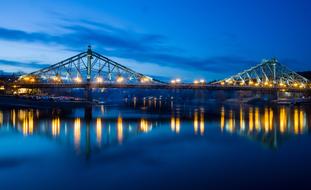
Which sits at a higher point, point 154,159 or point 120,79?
point 120,79

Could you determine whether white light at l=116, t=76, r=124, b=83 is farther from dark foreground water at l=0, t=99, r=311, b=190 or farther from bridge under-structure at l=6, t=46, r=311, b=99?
dark foreground water at l=0, t=99, r=311, b=190

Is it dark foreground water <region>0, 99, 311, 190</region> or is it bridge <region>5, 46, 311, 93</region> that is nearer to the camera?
dark foreground water <region>0, 99, 311, 190</region>

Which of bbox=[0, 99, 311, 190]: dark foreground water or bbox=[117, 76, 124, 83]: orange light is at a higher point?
bbox=[117, 76, 124, 83]: orange light

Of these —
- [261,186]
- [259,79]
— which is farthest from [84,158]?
[259,79]

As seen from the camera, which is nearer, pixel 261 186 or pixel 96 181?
pixel 261 186

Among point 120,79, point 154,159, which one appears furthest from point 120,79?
point 154,159

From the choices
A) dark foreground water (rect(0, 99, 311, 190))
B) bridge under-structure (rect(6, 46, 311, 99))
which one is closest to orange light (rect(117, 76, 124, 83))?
bridge under-structure (rect(6, 46, 311, 99))

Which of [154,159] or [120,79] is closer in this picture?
[154,159]

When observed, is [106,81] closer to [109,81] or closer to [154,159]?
[109,81]

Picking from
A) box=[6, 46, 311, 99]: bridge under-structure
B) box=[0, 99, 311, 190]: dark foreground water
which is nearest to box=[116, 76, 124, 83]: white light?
box=[6, 46, 311, 99]: bridge under-structure

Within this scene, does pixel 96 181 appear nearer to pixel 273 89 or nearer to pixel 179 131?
pixel 179 131

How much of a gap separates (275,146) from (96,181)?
1136cm

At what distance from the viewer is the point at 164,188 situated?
40.4 feet

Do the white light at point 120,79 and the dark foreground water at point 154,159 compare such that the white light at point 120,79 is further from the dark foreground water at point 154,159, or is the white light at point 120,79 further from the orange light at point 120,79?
the dark foreground water at point 154,159
